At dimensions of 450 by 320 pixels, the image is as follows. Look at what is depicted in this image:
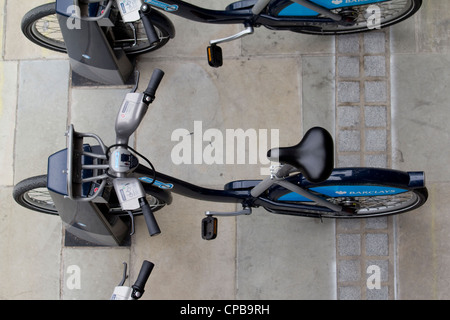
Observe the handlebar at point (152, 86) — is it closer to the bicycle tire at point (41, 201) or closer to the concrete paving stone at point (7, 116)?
the bicycle tire at point (41, 201)

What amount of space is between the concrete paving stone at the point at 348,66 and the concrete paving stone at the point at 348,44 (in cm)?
6

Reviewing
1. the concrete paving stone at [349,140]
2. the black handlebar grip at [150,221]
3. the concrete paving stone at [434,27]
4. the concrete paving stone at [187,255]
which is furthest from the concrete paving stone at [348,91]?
the black handlebar grip at [150,221]

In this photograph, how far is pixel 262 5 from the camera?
311 centimetres

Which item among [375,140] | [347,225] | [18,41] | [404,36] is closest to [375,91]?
[375,140]

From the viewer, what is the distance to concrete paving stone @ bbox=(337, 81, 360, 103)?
3811 millimetres

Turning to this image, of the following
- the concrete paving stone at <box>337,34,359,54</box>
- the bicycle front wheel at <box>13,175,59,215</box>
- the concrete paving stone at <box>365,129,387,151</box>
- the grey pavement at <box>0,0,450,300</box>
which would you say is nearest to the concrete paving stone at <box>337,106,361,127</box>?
the grey pavement at <box>0,0,450,300</box>

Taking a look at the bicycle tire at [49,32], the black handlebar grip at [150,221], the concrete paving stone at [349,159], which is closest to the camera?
the black handlebar grip at [150,221]

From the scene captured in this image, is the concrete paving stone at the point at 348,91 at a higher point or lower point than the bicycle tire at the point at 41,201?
higher

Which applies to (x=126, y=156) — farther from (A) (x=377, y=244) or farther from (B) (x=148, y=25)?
(A) (x=377, y=244)

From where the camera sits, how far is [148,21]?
2.79 metres

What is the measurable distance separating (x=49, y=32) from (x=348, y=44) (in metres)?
2.48

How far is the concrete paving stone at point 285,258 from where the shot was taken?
12.0 feet
